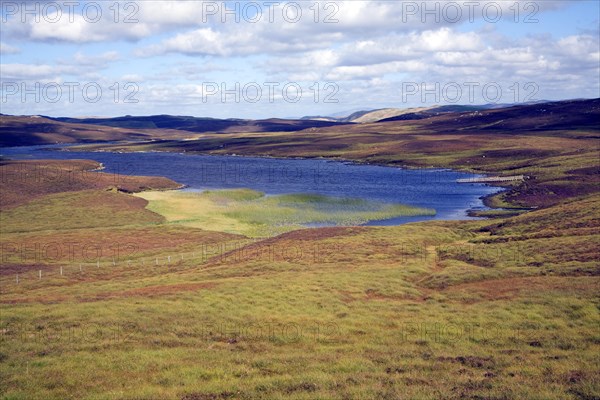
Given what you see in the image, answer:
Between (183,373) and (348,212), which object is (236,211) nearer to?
(348,212)

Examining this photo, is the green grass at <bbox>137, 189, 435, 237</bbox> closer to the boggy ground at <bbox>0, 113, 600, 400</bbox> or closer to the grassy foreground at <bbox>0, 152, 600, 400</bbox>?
the boggy ground at <bbox>0, 113, 600, 400</bbox>

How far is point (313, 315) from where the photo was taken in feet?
122

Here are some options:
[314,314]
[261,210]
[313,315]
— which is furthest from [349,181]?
[313,315]

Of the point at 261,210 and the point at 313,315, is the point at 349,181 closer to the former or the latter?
the point at 261,210

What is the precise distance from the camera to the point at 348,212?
100 meters

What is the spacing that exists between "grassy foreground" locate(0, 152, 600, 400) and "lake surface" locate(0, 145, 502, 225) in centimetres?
3296

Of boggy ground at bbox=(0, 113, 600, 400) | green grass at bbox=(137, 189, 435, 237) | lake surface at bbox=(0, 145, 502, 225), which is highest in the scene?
lake surface at bbox=(0, 145, 502, 225)

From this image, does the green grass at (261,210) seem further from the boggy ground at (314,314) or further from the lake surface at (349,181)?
the boggy ground at (314,314)

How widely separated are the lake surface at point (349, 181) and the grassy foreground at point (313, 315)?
3296 centimetres

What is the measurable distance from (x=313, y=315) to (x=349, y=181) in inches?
4339

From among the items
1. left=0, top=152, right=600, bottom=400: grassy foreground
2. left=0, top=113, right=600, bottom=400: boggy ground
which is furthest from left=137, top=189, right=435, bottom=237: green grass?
left=0, top=152, right=600, bottom=400: grassy foreground

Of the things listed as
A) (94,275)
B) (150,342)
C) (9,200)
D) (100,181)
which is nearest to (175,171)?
(100,181)

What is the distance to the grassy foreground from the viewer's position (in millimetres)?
24609

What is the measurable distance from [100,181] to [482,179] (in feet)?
312
